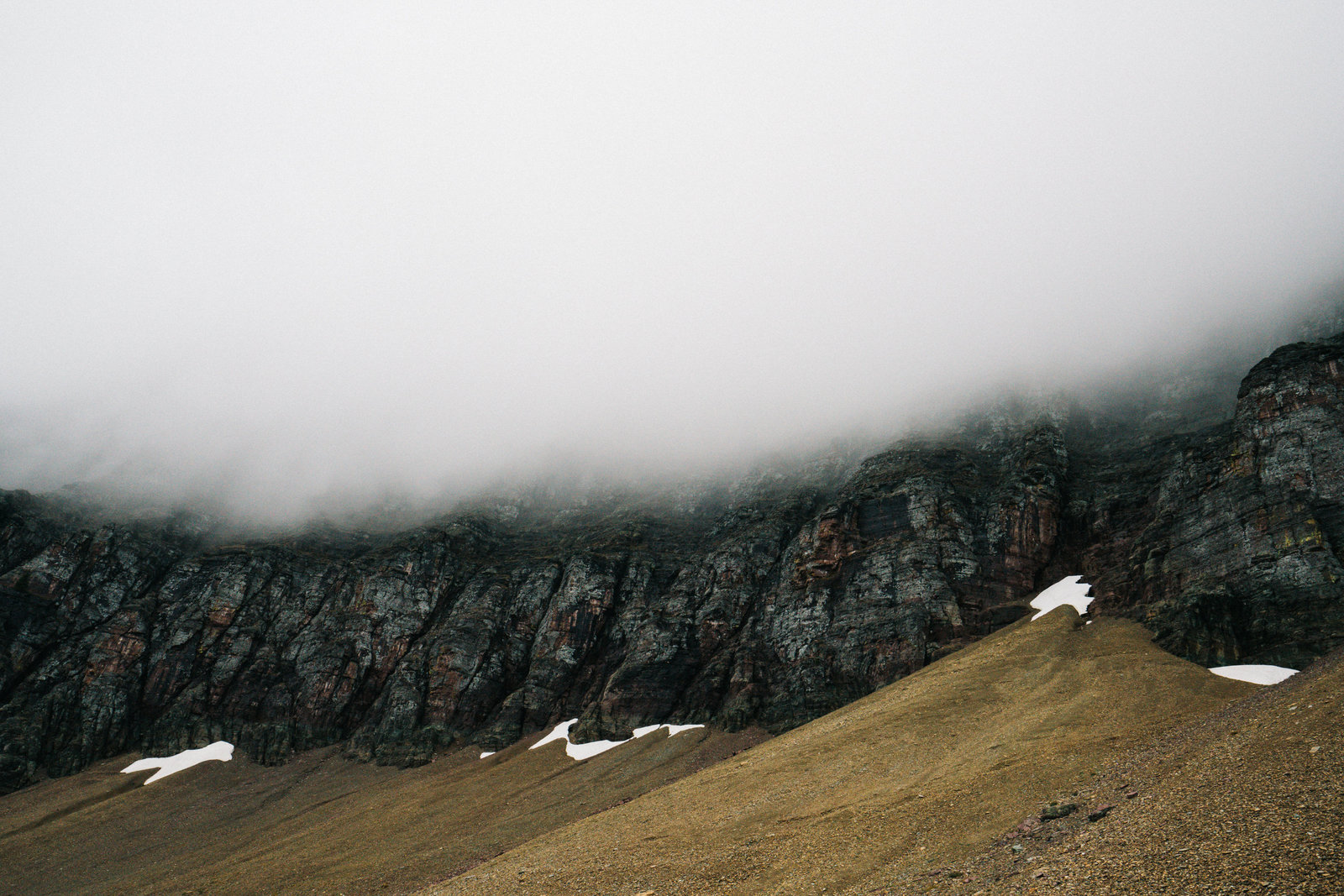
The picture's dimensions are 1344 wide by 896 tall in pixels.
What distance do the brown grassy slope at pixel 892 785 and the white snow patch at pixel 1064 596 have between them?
822cm

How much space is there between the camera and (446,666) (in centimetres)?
9488

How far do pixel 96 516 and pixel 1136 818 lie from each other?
160850 mm

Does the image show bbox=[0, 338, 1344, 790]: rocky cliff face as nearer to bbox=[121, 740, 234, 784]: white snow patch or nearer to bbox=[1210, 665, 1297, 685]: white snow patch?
bbox=[1210, 665, 1297, 685]: white snow patch

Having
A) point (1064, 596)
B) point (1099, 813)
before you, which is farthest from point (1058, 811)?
point (1064, 596)

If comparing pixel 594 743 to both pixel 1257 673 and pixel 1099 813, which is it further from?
pixel 1257 673

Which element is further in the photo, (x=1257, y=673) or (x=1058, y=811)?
(x=1257, y=673)

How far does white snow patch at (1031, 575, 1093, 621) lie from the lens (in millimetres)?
69875

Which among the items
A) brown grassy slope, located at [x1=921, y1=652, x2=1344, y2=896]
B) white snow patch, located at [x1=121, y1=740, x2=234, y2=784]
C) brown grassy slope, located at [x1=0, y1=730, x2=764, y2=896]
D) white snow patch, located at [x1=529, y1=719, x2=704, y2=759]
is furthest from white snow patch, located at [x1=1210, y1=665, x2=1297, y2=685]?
white snow patch, located at [x1=121, y1=740, x2=234, y2=784]

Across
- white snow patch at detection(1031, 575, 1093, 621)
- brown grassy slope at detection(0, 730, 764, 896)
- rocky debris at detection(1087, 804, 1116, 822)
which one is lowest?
brown grassy slope at detection(0, 730, 764, 896)

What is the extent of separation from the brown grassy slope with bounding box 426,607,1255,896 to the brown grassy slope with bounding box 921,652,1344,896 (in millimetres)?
4007

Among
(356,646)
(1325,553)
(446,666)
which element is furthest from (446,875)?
(1325,553)

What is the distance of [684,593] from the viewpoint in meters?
98.1

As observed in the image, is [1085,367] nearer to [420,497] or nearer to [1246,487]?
[1246,487]

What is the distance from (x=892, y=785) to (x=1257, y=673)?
3171 centimetres
